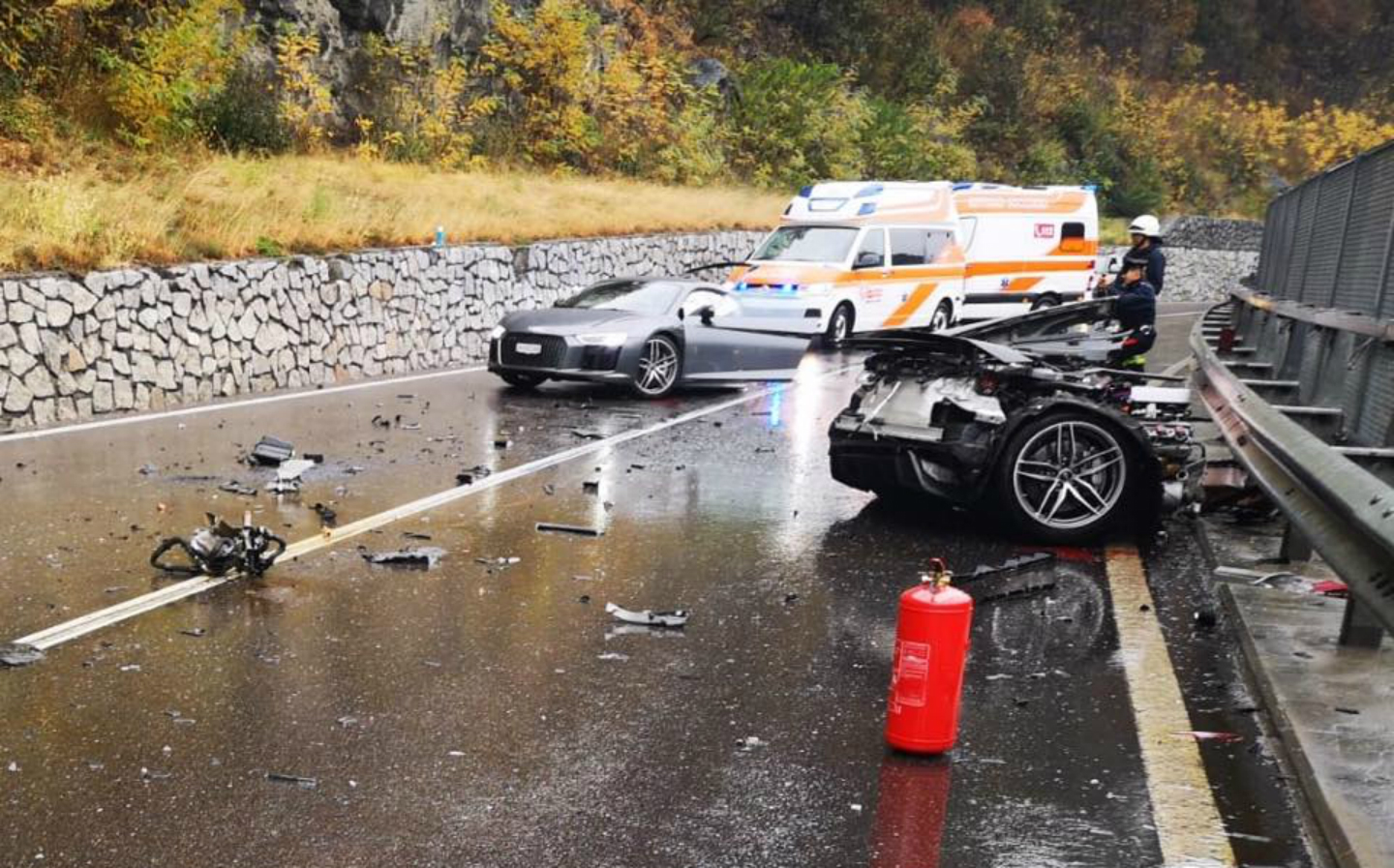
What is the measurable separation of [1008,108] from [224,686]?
161 feet

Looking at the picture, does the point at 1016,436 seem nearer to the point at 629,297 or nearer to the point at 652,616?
the point at 652,616

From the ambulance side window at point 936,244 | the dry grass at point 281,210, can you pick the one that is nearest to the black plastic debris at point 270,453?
the dry grass at point 281,210

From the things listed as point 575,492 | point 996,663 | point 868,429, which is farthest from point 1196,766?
point 575,492

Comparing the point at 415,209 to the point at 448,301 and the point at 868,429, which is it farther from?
the point at 868,429

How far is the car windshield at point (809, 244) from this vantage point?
22844mm

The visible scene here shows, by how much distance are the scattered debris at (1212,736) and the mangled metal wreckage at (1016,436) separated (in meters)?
3.32

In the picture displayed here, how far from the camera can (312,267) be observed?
55.5 ft

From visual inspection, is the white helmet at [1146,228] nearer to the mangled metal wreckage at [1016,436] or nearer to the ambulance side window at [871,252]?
the mangled metal wreckage at [1016,436]

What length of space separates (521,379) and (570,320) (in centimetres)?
99

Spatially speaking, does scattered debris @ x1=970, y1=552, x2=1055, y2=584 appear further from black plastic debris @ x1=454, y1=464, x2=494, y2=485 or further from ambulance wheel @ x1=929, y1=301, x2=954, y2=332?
ambulance wheel @ x1=929, y1=301, x2=954, y2=332

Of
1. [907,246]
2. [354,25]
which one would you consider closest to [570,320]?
[907,246]

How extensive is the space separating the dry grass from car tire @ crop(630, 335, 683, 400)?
4.63m

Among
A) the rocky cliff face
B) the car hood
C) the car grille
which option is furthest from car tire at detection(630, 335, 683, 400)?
the rocky cliff face

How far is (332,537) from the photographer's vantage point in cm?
833
